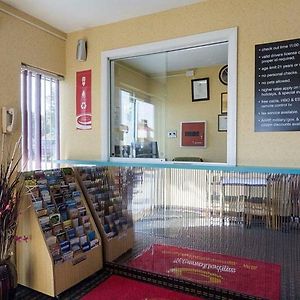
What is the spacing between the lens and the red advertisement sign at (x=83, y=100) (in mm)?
2930

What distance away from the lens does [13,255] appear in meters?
2.35

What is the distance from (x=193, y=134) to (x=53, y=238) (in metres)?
2.98

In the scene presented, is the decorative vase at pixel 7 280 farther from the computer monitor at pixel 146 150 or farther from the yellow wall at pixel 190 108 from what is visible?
the yellow wall at pixel 190 108

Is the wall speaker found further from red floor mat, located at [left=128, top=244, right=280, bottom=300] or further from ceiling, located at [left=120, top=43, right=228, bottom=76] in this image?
red floor mat, located at [left=128, top=244, right=280, bottom=300]

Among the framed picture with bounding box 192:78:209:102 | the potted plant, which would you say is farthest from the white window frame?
the framed picture with bounding box 192:78:209:102

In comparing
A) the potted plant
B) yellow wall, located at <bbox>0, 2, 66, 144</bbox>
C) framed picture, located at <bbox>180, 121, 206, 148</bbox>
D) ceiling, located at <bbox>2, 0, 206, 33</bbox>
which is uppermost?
ceiling, located at <bbox>2, 0, 206, 33</bbox>

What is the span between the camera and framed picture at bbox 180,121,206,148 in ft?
14.7

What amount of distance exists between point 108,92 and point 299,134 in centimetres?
182

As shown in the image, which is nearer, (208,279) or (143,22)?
(208,279)

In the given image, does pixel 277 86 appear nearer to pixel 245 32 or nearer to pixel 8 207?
pixel 245 32

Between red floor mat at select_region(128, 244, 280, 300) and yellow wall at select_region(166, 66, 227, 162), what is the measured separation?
1861mm

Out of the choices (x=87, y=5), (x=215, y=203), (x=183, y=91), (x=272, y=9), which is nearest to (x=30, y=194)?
(x=215, y=203)

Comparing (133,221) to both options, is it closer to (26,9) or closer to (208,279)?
(208,279)

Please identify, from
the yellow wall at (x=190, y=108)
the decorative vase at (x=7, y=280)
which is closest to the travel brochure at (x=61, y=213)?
the decorative vase at (x=7, y=280)
